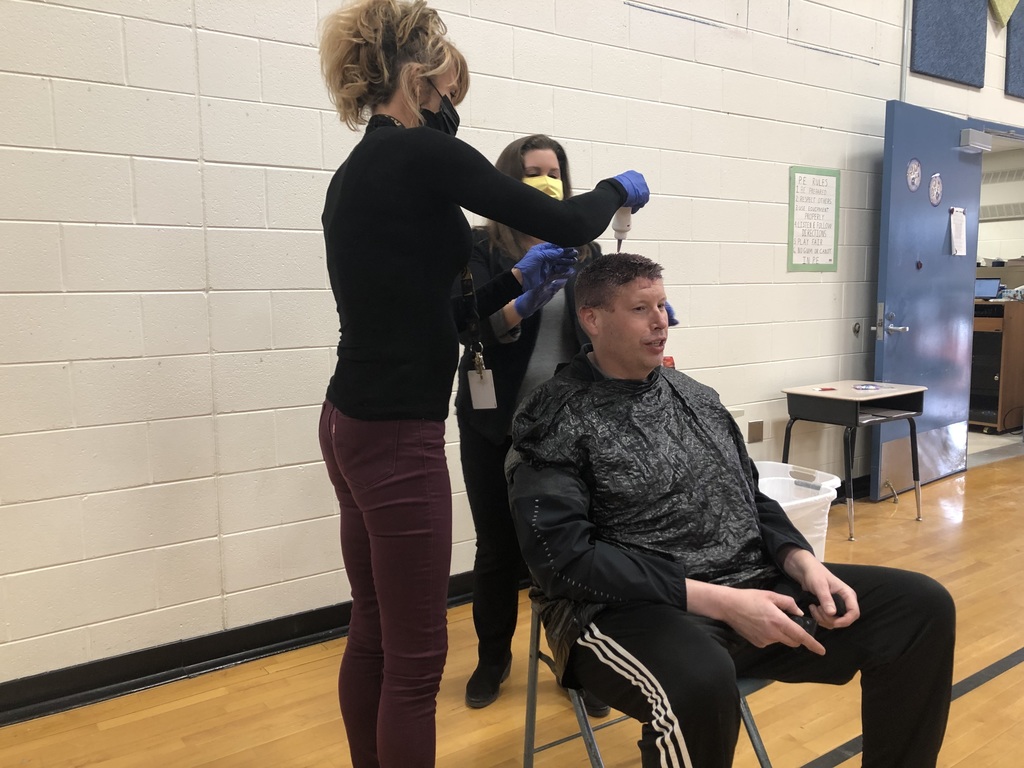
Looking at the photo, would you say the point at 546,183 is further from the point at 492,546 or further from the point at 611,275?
the point at 492,546

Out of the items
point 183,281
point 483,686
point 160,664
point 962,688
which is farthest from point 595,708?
point 183,281

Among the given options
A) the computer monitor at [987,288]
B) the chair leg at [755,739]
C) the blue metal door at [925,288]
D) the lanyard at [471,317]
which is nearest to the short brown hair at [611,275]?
the lanyard at [471,317]

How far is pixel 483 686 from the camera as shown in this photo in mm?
2014

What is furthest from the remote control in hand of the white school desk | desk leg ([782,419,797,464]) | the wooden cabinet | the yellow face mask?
the wooden cabinet

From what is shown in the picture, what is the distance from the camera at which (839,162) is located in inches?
144

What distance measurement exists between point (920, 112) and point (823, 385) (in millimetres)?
1416

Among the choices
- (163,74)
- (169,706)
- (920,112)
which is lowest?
(169,706)

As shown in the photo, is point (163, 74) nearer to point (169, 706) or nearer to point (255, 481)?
point (255, 481)

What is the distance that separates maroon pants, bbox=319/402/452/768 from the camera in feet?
3.95

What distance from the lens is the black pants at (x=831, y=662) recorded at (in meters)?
1.14

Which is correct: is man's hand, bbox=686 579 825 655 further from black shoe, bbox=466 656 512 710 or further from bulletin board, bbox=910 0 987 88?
bulletin board, bbox=910 0 987 88

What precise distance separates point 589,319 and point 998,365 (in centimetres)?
497

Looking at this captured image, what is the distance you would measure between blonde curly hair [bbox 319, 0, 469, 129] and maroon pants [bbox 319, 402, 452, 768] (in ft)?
1.73

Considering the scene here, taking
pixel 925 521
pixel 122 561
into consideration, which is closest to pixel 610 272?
pixel 122 561
